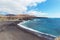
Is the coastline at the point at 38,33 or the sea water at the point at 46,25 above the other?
the sea water at the point at 46,25

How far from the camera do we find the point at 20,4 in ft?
6.84

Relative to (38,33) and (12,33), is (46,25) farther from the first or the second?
(12,33)

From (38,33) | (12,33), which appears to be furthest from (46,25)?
(12,33)

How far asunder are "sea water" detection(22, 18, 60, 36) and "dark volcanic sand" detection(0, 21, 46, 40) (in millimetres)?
137

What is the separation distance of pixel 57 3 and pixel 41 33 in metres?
0.57

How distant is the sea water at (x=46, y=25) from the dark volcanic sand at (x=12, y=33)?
0.45 ft

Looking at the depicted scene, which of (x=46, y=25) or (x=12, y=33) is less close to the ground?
(x=46, y=25)

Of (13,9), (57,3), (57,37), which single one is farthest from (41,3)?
(57,37)

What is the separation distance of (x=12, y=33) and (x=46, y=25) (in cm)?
56

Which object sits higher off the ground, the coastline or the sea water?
the sea water

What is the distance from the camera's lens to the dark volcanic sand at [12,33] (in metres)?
1.98

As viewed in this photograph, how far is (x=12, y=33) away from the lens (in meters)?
2.00

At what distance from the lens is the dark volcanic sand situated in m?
1.98

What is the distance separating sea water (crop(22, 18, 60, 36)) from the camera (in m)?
1.98
